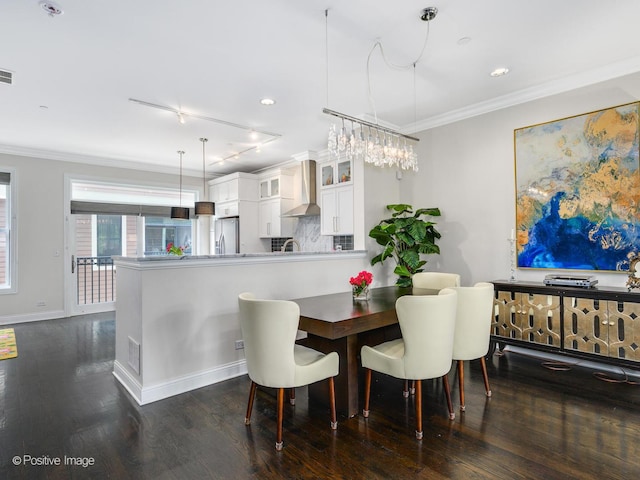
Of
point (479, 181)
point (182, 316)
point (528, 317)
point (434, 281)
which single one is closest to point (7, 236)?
point (182, 316)

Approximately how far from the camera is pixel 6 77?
3.35m

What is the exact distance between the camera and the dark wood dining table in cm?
238

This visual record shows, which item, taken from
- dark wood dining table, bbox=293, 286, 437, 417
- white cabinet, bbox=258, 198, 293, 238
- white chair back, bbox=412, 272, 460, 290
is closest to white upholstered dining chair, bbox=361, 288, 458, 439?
dark wood dining table, bbox=293, 286, 437, 417

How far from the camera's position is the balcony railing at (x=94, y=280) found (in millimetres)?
6430

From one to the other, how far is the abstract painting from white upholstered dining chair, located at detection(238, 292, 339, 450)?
2.89 meters

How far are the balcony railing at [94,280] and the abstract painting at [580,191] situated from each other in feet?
22.4

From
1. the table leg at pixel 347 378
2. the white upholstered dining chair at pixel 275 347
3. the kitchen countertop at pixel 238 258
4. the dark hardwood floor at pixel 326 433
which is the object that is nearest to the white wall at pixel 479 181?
the kitchen countertop at pixel 238 258

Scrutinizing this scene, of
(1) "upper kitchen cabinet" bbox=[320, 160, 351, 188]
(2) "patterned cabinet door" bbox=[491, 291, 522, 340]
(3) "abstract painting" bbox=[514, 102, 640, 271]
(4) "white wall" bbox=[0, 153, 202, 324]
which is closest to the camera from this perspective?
(3) "abstract painting" bbox=[514, 102, 640, 271]

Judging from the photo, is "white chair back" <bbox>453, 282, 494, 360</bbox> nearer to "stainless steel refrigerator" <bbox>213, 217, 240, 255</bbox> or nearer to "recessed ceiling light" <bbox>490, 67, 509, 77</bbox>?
"recessed ceiling light" <bbox>490, 67, 509, 77</bbox>

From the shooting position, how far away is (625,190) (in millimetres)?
3285

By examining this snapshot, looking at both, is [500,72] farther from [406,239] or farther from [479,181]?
[406,239]

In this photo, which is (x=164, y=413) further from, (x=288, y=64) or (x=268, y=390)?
(x=288, y=64)

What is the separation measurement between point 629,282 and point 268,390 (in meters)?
3.29

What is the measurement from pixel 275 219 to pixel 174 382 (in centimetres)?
403
